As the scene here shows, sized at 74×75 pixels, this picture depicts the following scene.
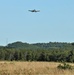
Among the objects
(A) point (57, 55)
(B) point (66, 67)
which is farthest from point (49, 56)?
(B) point (66, 67)

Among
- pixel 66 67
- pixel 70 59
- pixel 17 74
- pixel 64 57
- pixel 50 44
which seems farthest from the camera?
pixel 50 44

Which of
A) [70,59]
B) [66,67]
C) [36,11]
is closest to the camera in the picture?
[36,11]

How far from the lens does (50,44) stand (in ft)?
565

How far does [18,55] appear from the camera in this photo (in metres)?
104

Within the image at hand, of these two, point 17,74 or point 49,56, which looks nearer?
point 17,74

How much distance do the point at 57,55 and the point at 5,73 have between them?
7411cm

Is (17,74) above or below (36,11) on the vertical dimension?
below

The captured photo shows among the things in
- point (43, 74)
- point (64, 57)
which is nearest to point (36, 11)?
point (43, 74)

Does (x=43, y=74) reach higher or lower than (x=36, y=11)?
lower

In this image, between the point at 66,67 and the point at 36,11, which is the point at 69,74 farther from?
the point at 66,67

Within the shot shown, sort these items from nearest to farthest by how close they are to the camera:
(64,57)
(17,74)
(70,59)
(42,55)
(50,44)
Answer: (17,74)
(70,59)
(64,57)
(42,55)
(50,44)

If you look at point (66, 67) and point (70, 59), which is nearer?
point (66, 67)

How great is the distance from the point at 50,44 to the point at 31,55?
228ft

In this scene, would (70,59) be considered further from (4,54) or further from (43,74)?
(43,74)
